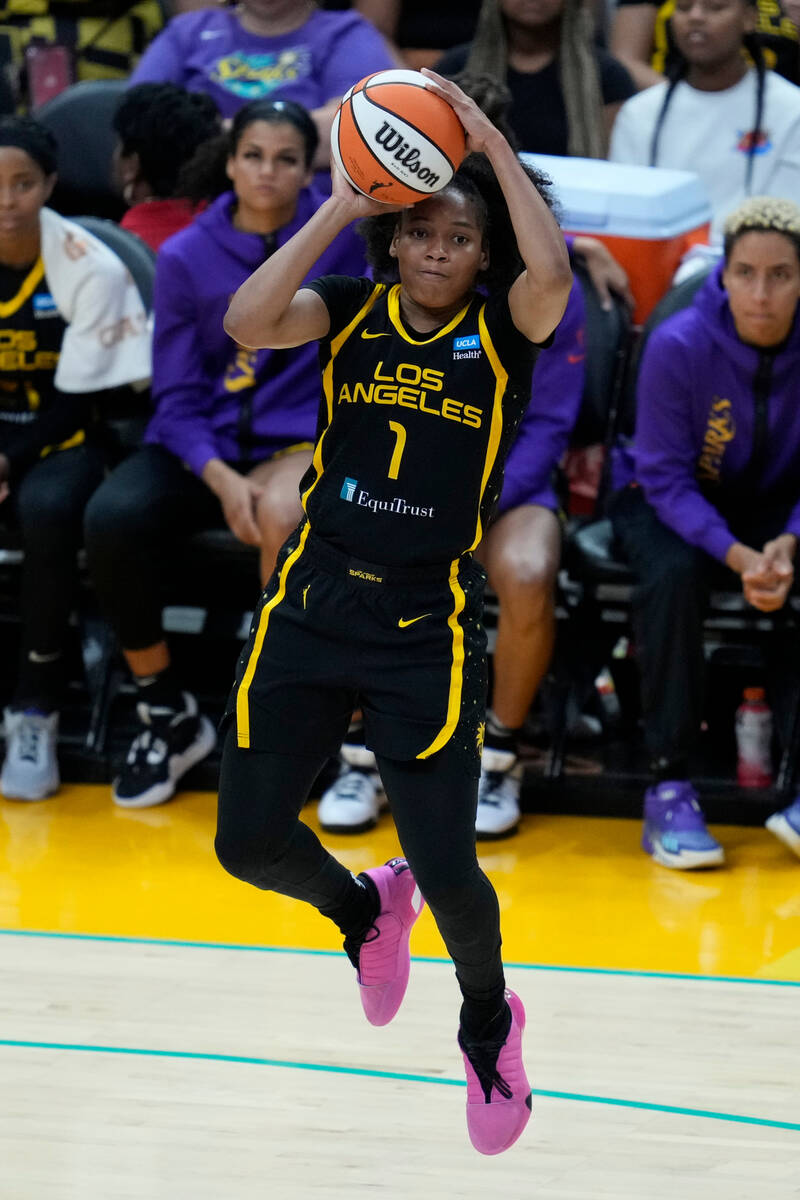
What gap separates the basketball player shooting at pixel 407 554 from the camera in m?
2.80

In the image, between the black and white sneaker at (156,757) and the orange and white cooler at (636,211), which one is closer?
the black and white sneaker at (156,757)

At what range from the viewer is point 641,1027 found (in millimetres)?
3527

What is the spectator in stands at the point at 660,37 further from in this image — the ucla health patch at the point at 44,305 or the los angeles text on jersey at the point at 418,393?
the los angeles text on jersey at the point at 418,393

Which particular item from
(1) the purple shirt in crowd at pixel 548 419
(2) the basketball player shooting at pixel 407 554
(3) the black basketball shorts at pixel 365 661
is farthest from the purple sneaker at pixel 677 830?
(3) the black basketball shorts at pixel 365 661

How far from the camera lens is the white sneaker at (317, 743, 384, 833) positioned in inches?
183

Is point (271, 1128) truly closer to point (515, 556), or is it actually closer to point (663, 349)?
point (515, 556)

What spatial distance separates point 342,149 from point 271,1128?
1.76m

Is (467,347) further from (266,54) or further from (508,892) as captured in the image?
(266,54)

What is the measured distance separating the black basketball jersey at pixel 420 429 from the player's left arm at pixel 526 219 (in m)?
0.12

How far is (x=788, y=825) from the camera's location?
4449 mm

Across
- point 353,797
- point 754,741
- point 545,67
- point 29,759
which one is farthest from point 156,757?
point 545,67

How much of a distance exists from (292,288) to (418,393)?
0.28 meters

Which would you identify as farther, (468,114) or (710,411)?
(710,411)

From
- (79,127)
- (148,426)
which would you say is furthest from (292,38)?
(148,426)
